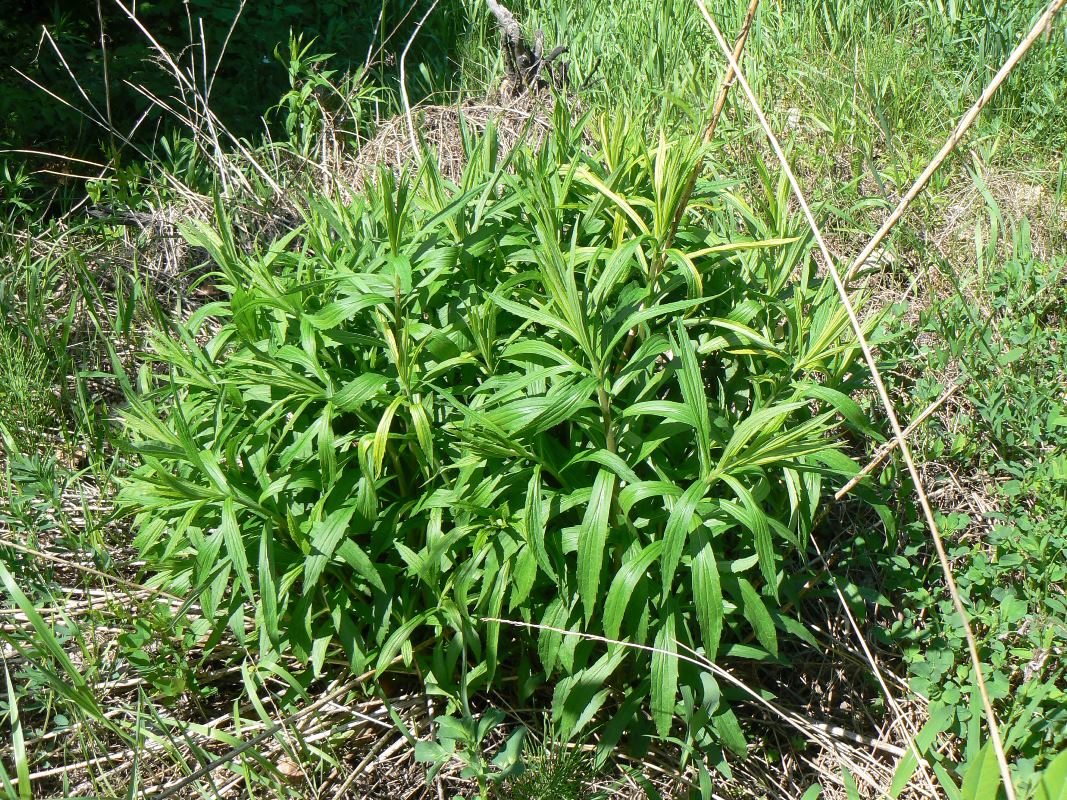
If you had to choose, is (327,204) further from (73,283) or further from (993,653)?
(993,653)

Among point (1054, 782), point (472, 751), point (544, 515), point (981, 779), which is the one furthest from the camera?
point (472, 751)

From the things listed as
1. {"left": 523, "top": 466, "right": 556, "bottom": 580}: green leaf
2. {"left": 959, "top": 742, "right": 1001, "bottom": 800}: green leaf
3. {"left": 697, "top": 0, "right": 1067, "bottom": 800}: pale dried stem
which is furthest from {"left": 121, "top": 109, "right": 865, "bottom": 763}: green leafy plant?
{"left": 959, "top": 742, "right": 1001, "bottom": 800}: green leaf

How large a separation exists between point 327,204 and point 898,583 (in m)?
1.79

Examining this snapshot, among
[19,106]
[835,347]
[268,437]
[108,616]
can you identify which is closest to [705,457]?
[835,347]

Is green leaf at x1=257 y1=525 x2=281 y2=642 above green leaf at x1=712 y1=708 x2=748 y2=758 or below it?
above

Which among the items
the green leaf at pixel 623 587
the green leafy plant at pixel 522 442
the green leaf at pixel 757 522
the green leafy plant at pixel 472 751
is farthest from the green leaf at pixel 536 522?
the green leafy plant at pixel 472 751

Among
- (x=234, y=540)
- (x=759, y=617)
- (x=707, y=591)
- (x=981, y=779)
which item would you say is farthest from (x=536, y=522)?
(x=981, y=779)

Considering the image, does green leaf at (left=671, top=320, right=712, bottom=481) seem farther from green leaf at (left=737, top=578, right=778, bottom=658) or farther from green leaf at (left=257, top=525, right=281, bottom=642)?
green leaf at (left=257, top=525, right=281, bottom=642)

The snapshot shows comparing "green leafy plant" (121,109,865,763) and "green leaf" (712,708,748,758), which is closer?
"green leafy plant" (121,109,865,763)

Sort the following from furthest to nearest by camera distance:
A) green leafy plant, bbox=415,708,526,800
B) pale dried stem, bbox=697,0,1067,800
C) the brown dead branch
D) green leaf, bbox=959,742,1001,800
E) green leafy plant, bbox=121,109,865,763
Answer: the brown dead branch → green leafy plant, bbox=415,708,526,800 → green leafy plant, bbox=121,109,865,763 → green leaf, bbox=959,742,1001,800 → pale dried stem, bbox=697,0,1067,800

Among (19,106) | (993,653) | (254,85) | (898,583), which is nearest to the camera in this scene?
(993,653)

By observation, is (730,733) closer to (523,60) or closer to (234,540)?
(234,540)

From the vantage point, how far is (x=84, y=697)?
6.27ft

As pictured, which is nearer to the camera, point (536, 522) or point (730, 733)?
point (536, 522)
